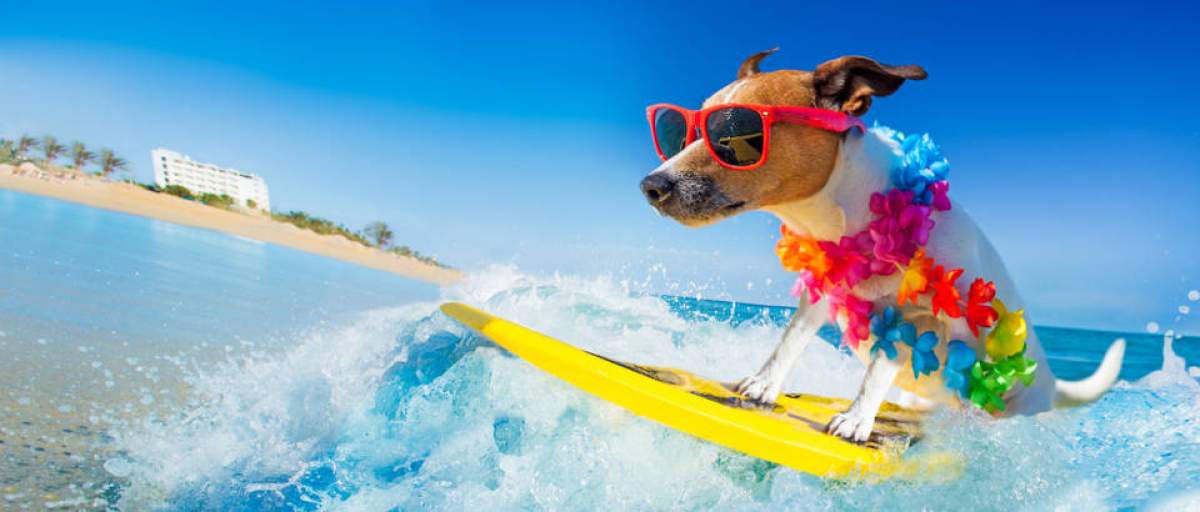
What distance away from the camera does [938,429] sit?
2018 mm

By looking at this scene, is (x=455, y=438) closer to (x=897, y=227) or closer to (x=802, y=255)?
(x=802, y=255)

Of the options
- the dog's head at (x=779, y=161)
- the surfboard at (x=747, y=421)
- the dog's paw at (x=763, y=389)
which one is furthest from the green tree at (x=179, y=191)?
the dog's head at (x=779, y=161)

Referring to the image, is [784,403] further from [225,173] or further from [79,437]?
[225,173]

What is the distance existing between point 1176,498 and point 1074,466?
0.75ft

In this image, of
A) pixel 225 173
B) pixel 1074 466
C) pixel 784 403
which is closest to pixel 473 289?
pixel 784 403

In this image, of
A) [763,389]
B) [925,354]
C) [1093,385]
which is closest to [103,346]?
[763,389]

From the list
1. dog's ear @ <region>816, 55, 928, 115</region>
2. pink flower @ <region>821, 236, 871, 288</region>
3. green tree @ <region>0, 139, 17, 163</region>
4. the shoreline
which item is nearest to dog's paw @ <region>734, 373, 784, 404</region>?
pink flower @ <region>821, 236, 871, 288</region>

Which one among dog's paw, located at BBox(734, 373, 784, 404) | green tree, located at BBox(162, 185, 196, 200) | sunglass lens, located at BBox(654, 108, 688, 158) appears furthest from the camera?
green tree, located at BBox(162, 185, 196, 200)

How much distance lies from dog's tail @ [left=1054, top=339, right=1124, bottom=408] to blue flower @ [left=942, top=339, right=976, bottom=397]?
84 centimetres

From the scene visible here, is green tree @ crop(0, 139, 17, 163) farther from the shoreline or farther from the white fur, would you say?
the white fur

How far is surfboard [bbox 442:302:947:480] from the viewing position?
1768 mm

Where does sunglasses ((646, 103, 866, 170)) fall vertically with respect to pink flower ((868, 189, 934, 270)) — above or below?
above

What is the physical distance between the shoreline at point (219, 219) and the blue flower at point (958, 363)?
1041 inches

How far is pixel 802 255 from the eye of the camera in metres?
2.21
